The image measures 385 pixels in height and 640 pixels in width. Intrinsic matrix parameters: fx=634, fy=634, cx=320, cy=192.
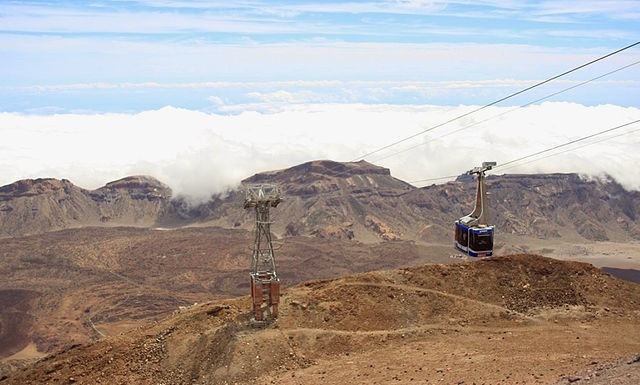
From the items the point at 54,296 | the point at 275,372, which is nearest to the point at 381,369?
the point at 275,372

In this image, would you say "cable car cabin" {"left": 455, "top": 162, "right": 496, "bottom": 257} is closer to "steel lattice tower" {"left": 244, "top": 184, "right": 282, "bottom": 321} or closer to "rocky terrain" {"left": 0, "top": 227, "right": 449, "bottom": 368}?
"steel lattice tower" {"left": 244, "top": 184, "right": 282, "bottom": 321}

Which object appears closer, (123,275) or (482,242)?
(482,242)

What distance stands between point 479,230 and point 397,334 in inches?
502

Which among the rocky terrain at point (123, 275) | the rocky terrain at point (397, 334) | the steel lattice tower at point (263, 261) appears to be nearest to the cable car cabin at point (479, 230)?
the rocky terrain at point (397, 334)

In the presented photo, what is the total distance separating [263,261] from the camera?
54.3m

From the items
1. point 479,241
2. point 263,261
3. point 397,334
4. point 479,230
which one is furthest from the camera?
point 479,241

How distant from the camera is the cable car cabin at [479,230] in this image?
55062 millimetres

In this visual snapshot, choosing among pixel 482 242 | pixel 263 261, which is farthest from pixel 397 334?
pixel 263 261

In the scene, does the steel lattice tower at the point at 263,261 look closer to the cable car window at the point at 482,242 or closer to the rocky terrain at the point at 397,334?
the rocky terrain at the point at 397,334

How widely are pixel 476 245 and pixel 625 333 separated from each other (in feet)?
44.6

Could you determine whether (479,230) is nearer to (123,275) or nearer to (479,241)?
(479,241)

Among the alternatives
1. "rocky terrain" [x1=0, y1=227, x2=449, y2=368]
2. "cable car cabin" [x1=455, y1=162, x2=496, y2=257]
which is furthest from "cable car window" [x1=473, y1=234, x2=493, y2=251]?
"rocky terrain" [x1=0, y1=227, x2=449, y2=368]

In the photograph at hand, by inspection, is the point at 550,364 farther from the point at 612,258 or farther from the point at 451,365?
the point at 612,258

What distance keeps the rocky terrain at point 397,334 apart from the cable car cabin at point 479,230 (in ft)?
7.69
